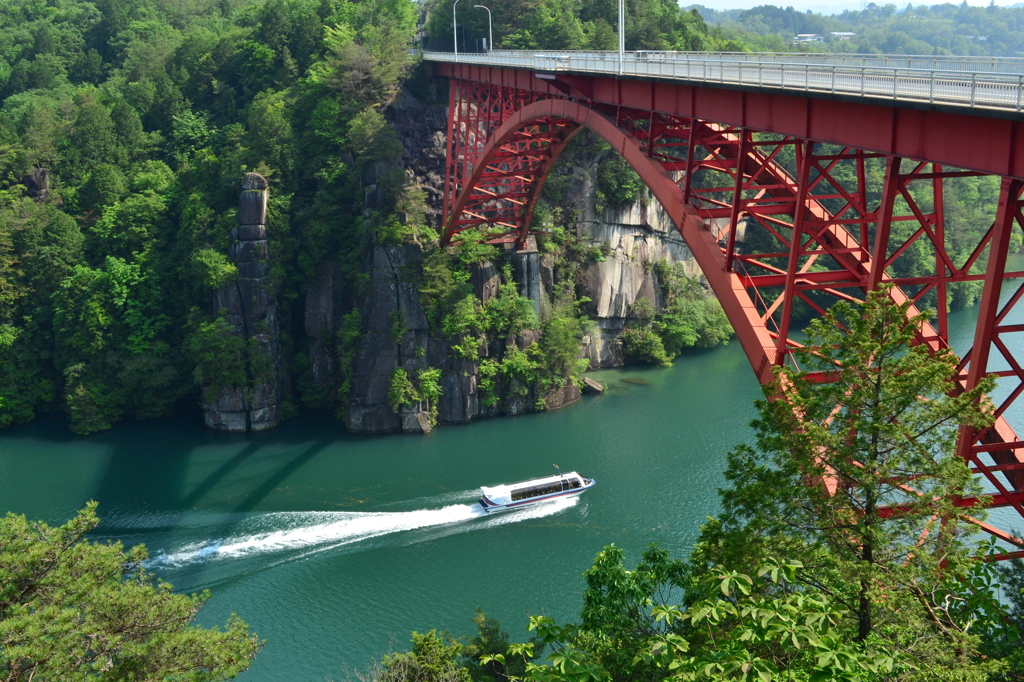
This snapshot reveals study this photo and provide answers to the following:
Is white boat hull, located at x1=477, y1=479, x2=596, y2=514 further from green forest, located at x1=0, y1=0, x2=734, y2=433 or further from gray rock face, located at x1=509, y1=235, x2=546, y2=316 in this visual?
gray rock face, located at x1=509, y1=235, x2=546, y2=316

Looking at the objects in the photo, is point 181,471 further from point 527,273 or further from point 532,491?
point 527,273

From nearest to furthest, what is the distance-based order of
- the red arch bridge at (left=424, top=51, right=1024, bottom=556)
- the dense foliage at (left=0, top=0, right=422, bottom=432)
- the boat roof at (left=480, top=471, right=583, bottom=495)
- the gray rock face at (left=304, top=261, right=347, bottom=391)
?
the red arch bridge at (left=424, top=51, right=1024, bottom=556) < the boat roof at (left=480, top=471, right=583, bottom=495) < the dense foliage at (left=0, top=0, right=422, bottom=432) < the gray rock face at (left=304, top=261, right=347, bottom=391)

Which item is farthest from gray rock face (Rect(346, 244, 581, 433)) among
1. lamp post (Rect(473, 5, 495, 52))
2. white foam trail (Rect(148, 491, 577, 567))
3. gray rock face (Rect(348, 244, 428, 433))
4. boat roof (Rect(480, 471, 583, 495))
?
lamp post (Rect(473, 5, 495, 52))

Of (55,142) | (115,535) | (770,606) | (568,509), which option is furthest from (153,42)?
(770,606)

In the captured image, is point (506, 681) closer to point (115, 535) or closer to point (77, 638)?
point (77, 638)

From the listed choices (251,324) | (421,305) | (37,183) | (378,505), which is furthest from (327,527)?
(37,183)
